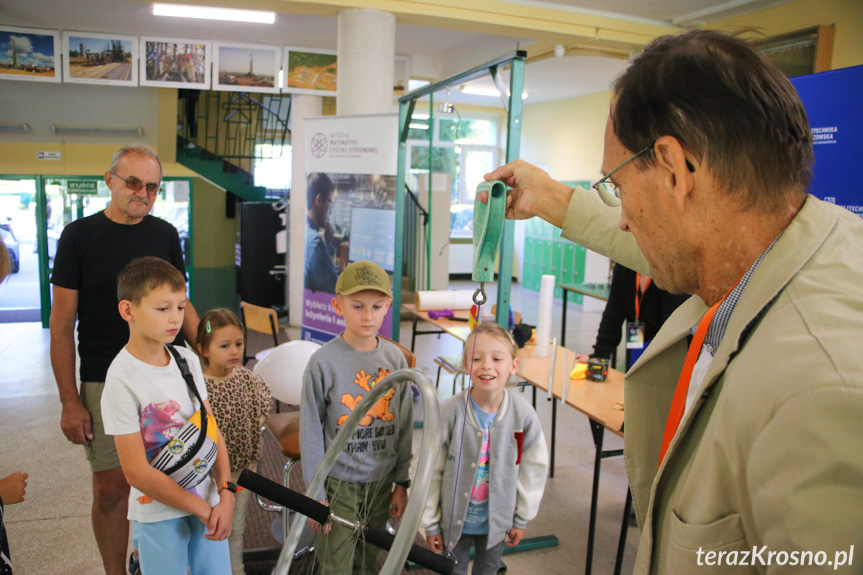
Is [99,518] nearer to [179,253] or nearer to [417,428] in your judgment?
[179,253]

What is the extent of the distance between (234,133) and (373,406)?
7.97m

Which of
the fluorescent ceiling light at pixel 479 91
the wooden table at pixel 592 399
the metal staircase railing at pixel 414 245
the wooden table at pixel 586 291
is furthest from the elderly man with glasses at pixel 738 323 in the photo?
the fluorescent ceiling light at pixel 479 91

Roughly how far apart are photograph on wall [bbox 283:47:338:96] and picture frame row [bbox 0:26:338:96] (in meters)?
0.02

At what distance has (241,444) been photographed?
2.31 m

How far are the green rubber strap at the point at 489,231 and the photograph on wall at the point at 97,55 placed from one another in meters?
6.50

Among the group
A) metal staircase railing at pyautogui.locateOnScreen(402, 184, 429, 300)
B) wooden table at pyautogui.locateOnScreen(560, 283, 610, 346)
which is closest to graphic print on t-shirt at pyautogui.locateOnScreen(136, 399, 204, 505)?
wooden table at pyautogui.locateOnScreen(560, 283, 610, 346)

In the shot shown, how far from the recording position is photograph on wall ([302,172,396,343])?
4.22 metres

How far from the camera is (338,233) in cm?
443

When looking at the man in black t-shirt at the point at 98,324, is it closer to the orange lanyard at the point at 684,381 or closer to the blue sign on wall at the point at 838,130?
the orange lanyard at the point at 684,381

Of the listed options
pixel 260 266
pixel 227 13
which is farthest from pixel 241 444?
pixel 260 266

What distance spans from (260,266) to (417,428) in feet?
13.3

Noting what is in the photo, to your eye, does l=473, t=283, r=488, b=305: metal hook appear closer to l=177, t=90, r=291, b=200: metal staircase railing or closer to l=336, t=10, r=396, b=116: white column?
l=336, t=10, r=396, b=116: white column

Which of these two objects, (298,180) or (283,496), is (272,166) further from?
(283,496)

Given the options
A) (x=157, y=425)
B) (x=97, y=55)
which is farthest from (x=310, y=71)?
(x=157, y=425)
